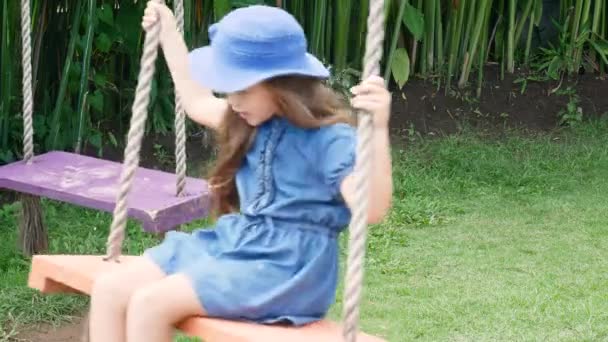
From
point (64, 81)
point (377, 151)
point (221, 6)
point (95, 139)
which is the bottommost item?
point (95, 139)

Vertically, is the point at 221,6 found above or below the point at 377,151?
below

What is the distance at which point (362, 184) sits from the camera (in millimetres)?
1941

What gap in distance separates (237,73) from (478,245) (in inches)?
88.0

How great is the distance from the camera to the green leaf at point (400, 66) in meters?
5.80

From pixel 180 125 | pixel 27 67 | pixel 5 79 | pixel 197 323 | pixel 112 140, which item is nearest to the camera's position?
pixel 197 323

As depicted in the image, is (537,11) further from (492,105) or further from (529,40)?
(492,105)

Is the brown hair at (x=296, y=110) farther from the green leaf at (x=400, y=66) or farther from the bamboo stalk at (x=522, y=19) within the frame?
the bamboo stalk at (x=522, y=19)

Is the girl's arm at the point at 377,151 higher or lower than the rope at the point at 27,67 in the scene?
higher

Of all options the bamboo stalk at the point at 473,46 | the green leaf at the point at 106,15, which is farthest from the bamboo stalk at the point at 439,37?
the green leaf at the point at 106,15

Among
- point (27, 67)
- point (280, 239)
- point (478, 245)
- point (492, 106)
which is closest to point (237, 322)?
point (280, 239)

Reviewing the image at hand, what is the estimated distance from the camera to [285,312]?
2252 mm

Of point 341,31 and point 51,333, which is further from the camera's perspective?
point 341,31

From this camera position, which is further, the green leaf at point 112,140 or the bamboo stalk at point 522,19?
the bamboo stalk at point 522,19

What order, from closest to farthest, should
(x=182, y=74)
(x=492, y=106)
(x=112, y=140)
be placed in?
(x=182, y=74), (x=112, y=140), (x=492, y=106)
